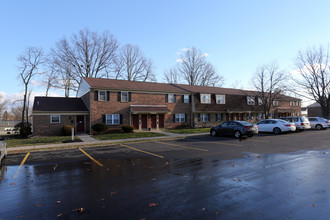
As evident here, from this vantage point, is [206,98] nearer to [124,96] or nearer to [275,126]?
[275,126]

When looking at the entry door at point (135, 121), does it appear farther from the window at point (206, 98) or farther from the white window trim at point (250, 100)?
the white window trim at point (250, 100)

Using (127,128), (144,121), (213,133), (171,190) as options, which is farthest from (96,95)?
(171,190)

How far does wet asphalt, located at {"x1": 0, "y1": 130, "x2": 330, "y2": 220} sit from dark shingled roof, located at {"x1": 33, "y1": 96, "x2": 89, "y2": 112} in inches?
604

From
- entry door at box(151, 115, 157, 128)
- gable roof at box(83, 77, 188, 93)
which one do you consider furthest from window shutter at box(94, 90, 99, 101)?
entry door at box(151, 115, 157, 128)

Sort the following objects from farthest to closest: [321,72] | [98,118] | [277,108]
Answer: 1. [277,108]
2. [321,72]
3. [98,118]

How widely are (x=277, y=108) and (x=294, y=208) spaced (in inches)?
1618

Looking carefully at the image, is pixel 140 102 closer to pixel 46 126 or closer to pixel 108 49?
pixel 46 126

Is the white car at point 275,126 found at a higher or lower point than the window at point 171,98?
lower

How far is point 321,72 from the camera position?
3278cm

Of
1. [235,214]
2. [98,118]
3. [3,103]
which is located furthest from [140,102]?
[3,103]

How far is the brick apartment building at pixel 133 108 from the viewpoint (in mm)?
23047

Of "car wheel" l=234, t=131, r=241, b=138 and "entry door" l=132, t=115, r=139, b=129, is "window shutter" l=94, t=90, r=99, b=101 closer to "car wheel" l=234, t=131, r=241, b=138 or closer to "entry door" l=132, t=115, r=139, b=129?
"entry door" l=132, t=115, r=139, b=129

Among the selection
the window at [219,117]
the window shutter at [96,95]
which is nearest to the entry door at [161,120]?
the window shutter at [96,95]

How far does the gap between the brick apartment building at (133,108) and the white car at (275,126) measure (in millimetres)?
10352
